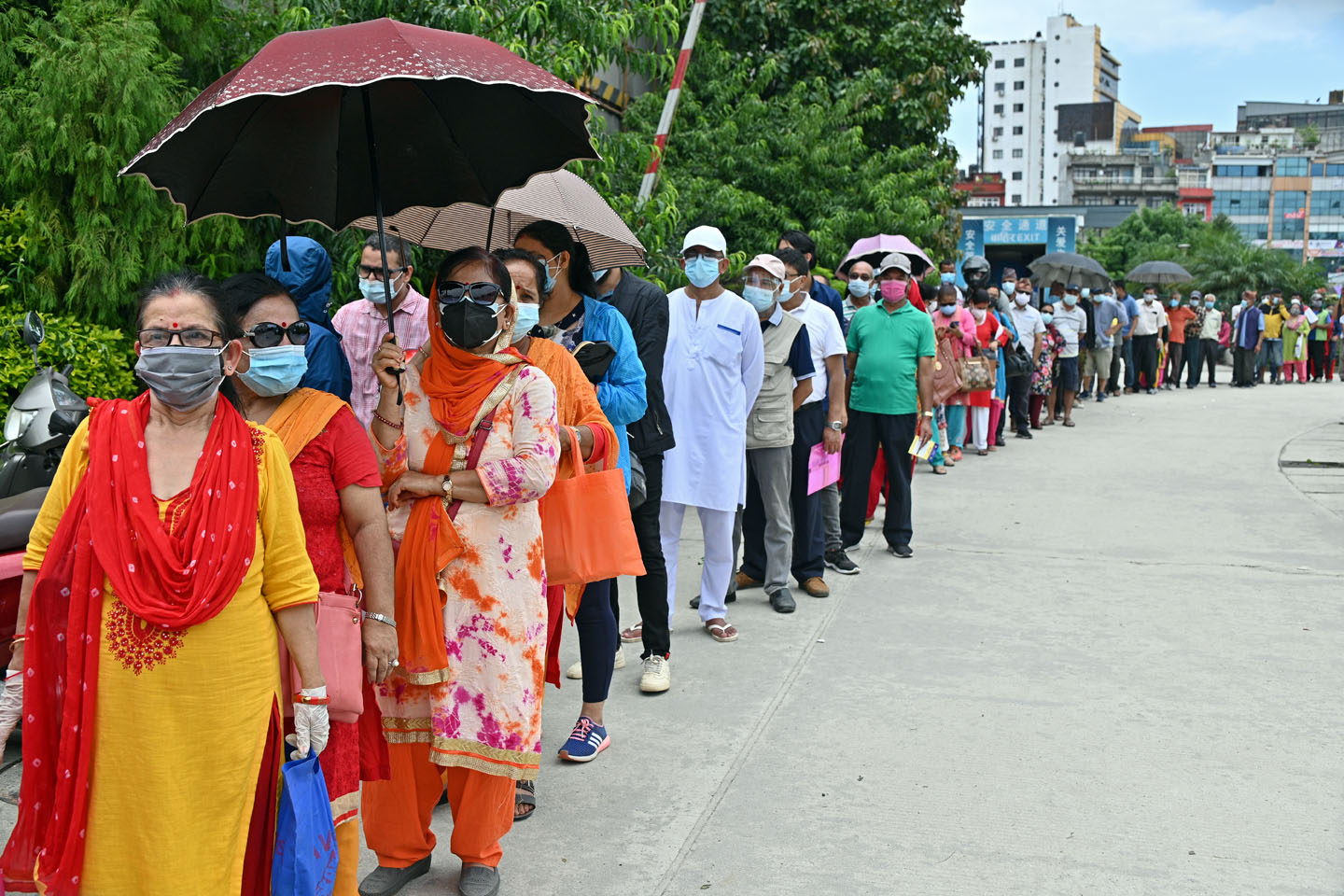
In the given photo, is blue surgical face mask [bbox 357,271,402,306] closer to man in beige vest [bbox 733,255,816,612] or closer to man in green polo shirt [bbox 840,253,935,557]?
man in beige vest [bbox 733,255,816,612]

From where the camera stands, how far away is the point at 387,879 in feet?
11.6

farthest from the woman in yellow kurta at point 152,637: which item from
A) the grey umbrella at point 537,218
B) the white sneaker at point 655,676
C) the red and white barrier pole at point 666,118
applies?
the red and white barrier pole at point 666,118

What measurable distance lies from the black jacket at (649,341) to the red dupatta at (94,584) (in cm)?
248

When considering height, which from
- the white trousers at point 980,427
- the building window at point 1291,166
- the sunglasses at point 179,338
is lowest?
the white trousers at point 980,427

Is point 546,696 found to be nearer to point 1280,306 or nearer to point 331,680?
point 331,680

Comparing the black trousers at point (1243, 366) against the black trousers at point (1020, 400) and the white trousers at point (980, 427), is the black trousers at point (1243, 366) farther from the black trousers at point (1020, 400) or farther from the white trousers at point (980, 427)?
the white trousers at point (980, 427)

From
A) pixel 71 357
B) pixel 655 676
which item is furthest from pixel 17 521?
pixel 655 676

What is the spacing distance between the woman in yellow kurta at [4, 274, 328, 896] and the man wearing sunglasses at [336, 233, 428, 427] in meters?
1.58

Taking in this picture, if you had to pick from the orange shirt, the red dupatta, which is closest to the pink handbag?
the red dupatta

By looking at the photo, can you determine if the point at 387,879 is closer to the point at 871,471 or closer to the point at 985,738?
the point at 985,738

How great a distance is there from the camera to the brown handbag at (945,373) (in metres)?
12.2

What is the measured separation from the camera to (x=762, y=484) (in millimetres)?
6754

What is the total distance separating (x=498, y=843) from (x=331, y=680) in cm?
96

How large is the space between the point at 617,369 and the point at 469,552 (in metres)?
1.34
